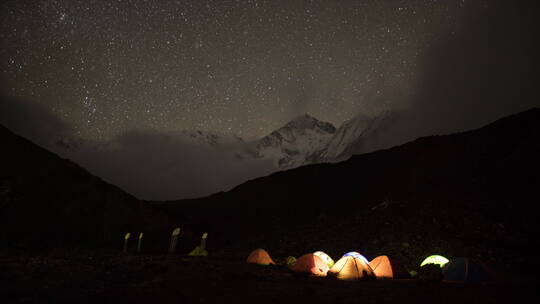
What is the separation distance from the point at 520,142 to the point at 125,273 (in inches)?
1442

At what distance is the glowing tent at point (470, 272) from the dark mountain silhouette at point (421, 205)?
5.71 meters

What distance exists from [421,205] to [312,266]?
14.7 metres

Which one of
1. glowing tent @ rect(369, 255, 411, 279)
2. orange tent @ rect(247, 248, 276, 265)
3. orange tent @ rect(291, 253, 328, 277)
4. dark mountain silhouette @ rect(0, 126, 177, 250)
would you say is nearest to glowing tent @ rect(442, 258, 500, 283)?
glowing tent @ rect(369, 255, 411, 279)

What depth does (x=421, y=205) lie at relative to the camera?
86.7ft

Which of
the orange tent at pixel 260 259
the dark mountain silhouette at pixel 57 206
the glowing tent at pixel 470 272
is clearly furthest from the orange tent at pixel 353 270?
the dark mountain silhouette at pixel 57 206

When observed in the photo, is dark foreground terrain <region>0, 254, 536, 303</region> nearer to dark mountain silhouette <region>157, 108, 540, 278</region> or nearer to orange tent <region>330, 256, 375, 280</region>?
orange tent <region>330, 256, 375, 280</region>

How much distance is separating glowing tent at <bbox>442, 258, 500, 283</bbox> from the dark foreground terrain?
3.19ft

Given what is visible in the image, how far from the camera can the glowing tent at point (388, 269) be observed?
1490 cm

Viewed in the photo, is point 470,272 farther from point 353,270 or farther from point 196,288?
point 196,288

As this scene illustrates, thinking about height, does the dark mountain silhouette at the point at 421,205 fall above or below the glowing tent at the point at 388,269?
above

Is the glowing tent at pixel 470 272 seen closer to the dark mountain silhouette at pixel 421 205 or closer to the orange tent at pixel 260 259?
the dark mountain silhouette at pixel 421 205

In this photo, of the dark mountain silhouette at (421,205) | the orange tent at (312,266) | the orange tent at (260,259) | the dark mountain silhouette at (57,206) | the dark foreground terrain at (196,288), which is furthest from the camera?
the dark mountain silhouette at (57,206)

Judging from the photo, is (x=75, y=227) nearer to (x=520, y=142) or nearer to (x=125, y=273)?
(x=125, y=273)

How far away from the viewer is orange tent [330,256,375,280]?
45.1 feet
